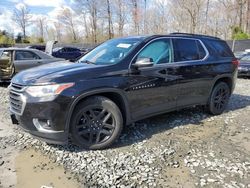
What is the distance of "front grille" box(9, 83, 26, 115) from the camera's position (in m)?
4.05

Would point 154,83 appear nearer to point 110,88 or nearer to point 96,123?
point 110,88

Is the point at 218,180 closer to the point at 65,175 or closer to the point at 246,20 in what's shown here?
the point at 65,175

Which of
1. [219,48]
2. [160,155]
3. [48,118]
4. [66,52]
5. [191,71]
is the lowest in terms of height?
[160,155]

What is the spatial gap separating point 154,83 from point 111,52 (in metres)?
0.91

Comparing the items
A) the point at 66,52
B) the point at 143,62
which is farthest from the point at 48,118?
the point at 66,52

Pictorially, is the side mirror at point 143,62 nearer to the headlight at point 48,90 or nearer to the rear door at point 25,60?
the headlight at point 48,90

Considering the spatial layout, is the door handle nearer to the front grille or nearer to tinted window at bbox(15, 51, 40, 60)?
the front grille

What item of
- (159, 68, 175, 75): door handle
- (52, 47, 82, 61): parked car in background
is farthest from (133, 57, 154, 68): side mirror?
(52, 47, 82, 61): parked car in background

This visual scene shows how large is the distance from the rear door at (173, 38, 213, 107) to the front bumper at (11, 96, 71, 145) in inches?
91.1

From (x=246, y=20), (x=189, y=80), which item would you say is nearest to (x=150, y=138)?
(x=189, y=80)

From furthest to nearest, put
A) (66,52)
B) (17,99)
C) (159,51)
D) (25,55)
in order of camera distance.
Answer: (66,52)
(25,55)
(159,51)
(17,99)

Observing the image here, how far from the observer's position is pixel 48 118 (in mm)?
3943

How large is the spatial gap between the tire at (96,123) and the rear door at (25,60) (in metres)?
Answer: 6.96

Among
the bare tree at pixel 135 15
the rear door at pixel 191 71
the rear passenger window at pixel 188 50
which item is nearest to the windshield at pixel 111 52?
the rear passenger window at pixel 188 50
